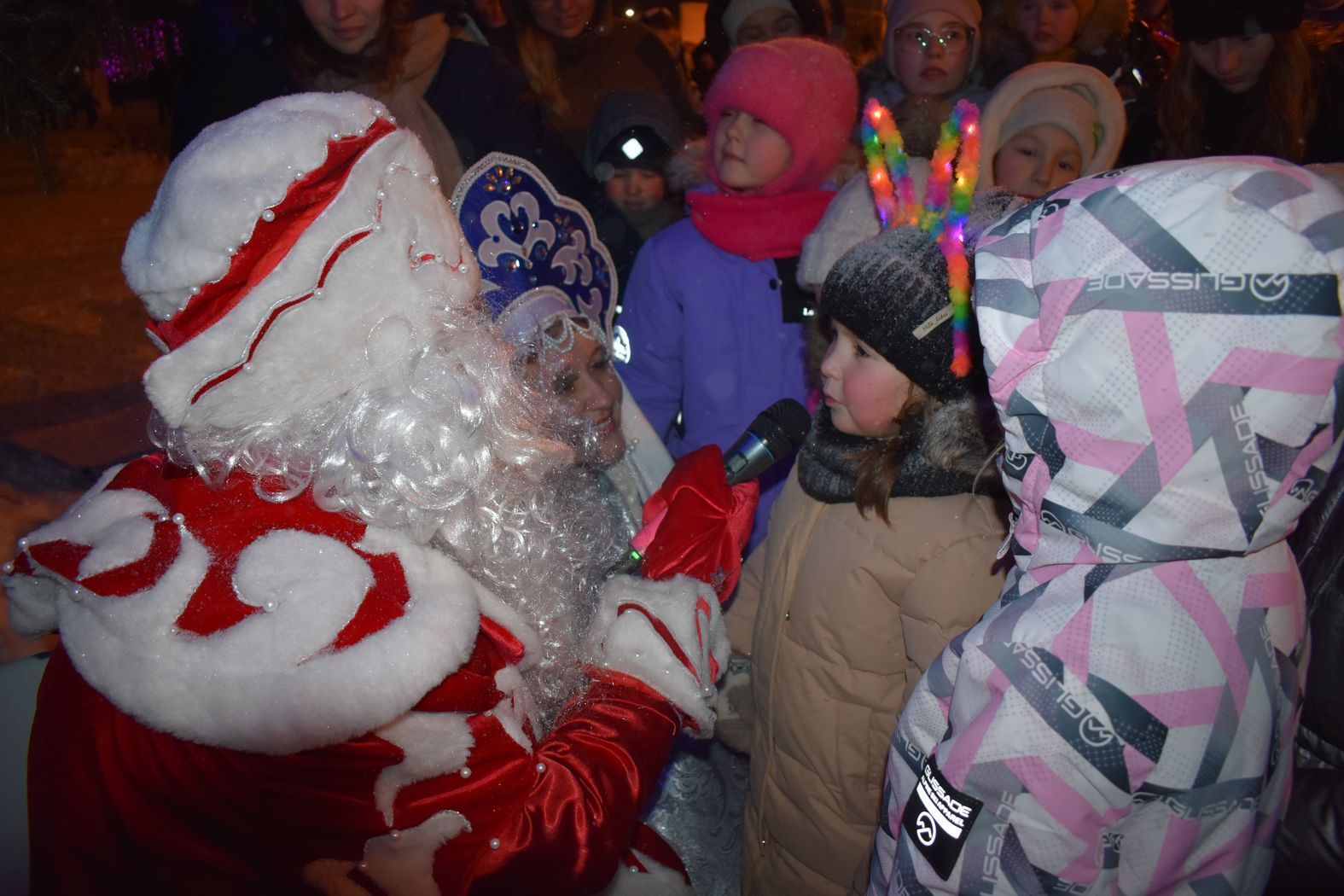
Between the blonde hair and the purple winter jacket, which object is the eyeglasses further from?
the blonde hair

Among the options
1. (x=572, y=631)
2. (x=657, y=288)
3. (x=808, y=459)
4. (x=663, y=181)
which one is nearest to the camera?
(x=572, y=631)

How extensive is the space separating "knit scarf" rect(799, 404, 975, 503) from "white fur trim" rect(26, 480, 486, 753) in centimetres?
92

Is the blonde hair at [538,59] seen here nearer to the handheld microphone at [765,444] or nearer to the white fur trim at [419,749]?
the handheld microphone at [765,444]

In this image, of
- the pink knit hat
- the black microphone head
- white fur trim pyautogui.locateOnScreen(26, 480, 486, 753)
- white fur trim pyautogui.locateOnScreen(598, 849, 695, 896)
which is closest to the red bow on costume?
the black microphone head

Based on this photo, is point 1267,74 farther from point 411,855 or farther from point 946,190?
point 411,855

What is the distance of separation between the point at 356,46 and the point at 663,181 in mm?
1254

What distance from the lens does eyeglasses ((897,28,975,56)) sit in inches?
121

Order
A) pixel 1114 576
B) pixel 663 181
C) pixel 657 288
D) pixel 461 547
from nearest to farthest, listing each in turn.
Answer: pixel 1114 576 → pixel 461 547 → pixel 657 288 → pixel 663 181

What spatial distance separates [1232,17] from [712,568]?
2.72 meters

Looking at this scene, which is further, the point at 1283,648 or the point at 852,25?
the point at 852,25

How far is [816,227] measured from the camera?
Result: 2.47 metres

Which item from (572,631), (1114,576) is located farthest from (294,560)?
(1114,576)

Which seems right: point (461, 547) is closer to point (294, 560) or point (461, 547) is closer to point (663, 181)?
point (294, 560)

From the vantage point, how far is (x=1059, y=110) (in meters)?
2.68
